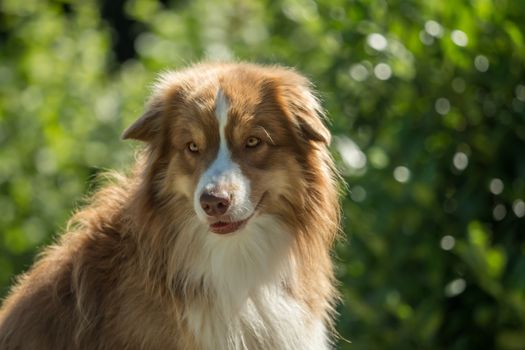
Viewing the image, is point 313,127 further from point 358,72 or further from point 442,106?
point 358,72

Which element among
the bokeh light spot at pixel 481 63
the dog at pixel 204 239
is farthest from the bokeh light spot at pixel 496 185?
the dog at pixel 204 239

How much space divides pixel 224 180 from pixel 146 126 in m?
0.53

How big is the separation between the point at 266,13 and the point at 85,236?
383 cm

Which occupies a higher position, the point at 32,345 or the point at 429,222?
the point at 429,222

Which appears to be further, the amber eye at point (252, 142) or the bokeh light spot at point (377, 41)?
the bokeh light spot at point (377, 41)

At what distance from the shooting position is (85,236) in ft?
17.0

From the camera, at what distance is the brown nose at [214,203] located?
15.4 ft

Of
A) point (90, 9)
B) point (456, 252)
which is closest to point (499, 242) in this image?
point (456, 252)

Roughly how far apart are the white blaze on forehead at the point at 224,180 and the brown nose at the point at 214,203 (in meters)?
0.02

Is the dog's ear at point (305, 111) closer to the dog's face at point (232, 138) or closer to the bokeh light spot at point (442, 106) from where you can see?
the dog's face at point (232, 138)

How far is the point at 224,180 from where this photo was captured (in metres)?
4.74

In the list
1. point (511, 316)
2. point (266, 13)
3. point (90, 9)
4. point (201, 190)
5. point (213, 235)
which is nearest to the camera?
point (201, 190)

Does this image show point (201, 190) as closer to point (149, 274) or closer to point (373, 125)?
point (149, 274)

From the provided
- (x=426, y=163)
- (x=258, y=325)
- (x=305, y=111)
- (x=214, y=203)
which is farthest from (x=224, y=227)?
(x=426, y=163)
